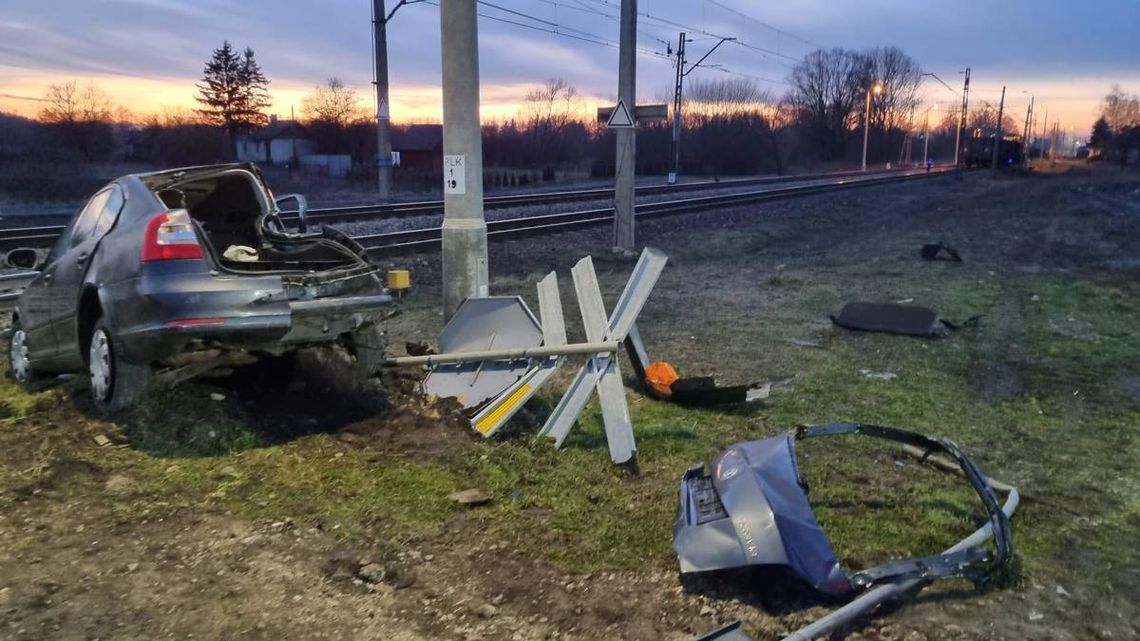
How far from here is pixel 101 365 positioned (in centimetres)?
546

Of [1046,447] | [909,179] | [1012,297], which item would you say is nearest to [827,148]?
[909,179]

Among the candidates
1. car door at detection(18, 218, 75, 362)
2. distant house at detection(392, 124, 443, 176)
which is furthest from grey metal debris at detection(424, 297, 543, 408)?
distant house at detection(392, 124, 443, 176)

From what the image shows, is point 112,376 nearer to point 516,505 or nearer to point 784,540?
point 516,505

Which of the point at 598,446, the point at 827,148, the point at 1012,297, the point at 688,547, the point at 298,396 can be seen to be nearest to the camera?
the point at 688,547

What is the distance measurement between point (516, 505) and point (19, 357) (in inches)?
191

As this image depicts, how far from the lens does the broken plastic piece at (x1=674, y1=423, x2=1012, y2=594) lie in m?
3.48

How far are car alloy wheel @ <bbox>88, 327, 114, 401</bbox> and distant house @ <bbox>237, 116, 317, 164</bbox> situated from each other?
50680 mm

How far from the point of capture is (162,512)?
166 inches

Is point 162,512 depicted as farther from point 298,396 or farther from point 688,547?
point 688,547

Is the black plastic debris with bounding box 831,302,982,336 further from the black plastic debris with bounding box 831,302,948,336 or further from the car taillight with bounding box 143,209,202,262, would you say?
the car taillight with bounding box 143,209,202,262

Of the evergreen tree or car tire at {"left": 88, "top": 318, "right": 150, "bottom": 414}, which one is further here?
the evergreen tree

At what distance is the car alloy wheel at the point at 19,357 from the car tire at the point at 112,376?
168cm

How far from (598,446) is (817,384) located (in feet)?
8.53

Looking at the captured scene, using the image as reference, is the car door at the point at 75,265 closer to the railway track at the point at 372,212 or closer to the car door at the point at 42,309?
the car door at the point at 42,309
